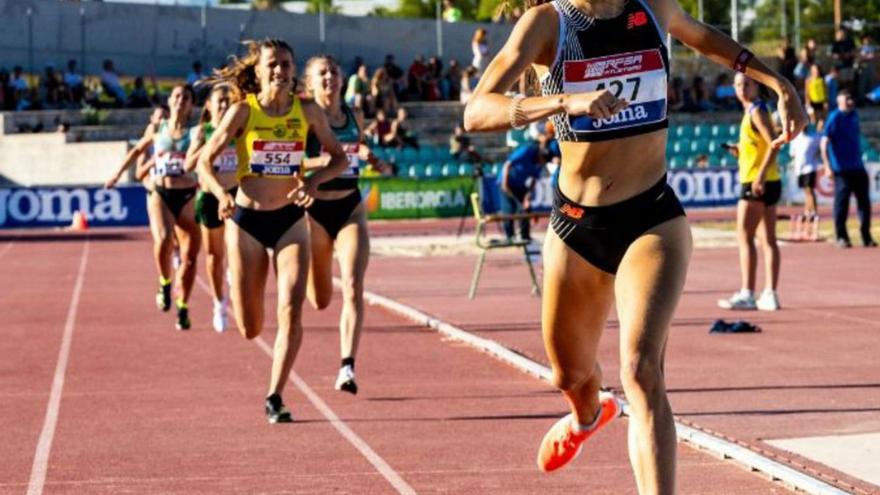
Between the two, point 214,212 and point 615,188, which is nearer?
point 615,188

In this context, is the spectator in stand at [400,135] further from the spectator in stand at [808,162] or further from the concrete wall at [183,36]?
the spectator in stand at [808,162]

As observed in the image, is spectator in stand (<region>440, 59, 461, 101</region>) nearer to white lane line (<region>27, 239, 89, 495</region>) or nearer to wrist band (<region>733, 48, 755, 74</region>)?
white lane line (<region>27, 239, 89, 495</region>)

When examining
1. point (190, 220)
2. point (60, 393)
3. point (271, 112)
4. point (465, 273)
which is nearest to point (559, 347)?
point (271, 112)

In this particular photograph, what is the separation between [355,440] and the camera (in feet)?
31.9

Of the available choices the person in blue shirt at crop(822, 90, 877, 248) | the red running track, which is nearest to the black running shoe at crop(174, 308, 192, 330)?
the red running track

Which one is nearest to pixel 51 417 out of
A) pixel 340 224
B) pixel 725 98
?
pixel 340 224

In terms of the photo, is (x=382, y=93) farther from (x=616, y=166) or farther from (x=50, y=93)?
(x=616, y=166)

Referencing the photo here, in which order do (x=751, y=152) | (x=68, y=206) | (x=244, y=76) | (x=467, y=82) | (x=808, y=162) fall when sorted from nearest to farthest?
1. (x=244, y=76)
2. (x=751, y=152)
3. (x=808, y=162)
4. (x=68, y=206)
5. (x=467, y=82)

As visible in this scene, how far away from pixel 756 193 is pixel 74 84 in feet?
95.8

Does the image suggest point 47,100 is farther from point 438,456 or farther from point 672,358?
point 438,456

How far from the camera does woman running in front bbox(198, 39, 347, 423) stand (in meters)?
10.6

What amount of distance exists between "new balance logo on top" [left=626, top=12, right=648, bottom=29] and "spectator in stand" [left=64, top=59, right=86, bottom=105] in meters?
35.9

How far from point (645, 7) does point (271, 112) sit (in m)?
4.80

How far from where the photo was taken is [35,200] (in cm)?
3878
